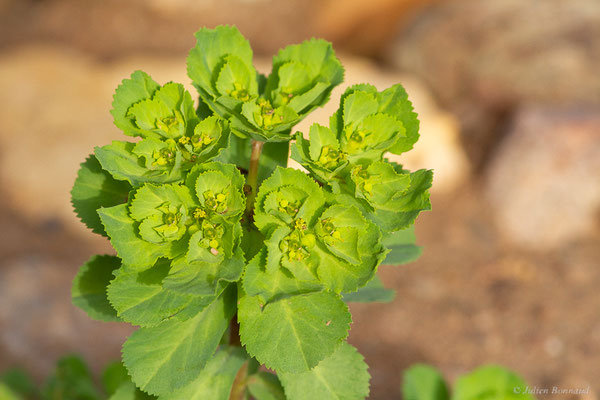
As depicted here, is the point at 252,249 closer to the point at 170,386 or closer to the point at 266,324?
the point at 266,324

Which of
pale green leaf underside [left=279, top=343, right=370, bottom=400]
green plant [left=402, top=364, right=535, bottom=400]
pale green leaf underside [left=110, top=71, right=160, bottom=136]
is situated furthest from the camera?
green plant [left=402, top=364, right=535, bottom=400]

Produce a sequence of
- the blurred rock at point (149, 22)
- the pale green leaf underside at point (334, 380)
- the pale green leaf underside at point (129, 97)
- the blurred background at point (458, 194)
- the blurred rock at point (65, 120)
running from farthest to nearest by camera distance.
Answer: the blurred rock at point (149, 22)
the blurred rock at point (65, 120)
the blurred background at point (458, 194)
the pale green leaf underside at point (334, 380)
the pale green leaf underside at point (129, 97)

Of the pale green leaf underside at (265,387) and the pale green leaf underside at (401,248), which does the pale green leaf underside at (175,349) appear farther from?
the pale green leaf underside at (401,248)

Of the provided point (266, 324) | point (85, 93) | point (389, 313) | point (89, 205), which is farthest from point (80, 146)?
Answer: point (266, 324)

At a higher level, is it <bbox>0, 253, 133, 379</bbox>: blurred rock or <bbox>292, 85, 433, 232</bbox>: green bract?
<bbox>292, 85, 433, 232</bbox>: green bract

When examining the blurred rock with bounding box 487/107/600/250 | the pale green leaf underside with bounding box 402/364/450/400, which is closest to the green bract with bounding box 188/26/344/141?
the pale green leaf underside with bounding box 402/364/450/400

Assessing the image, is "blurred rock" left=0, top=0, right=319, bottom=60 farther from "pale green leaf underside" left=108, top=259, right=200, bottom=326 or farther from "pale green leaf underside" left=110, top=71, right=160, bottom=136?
"pale green leaf underside" left=108, top=259, right=200, bottom=326

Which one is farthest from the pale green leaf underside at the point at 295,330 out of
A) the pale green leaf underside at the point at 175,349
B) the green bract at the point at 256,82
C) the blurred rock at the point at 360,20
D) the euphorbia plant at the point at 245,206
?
the blurred rock at the point at 360,20
